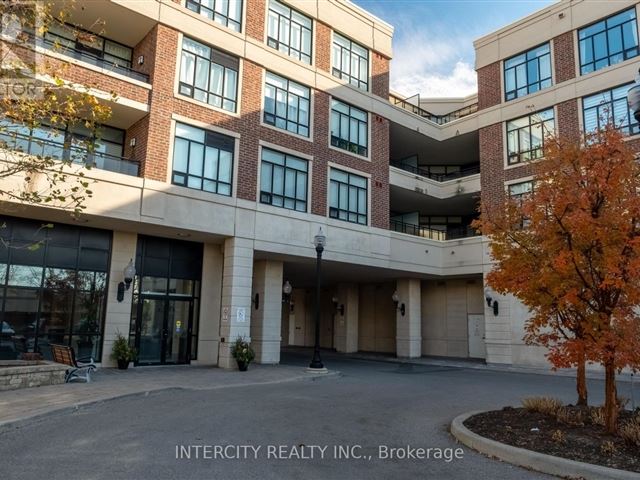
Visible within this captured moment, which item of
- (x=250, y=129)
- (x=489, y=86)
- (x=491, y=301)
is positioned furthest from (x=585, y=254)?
(x=489, y=86)

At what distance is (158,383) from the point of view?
1279 centimetres

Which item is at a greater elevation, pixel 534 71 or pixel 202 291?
pixel 534 71

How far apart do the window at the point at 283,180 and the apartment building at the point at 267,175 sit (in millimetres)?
59

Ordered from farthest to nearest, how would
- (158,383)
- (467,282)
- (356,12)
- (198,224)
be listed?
(467,282)
(356,12)
(198,224)
(158,383)

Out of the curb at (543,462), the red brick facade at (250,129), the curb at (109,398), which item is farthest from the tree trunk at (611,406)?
the red brick facade at (250,129)

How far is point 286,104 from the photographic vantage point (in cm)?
1995

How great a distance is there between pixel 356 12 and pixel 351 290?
46.8 ft

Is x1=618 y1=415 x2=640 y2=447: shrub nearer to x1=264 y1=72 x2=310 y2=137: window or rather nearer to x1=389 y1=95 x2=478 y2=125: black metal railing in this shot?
x1=264 y1=72 x2=310 y2=137: window

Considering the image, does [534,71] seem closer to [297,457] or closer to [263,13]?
[263,13]

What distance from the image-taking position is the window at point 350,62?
22172 mm

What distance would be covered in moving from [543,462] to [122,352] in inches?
529

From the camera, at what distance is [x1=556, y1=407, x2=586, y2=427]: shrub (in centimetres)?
782

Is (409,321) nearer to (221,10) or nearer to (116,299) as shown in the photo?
(116,299)

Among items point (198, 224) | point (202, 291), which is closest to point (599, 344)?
point (198, 224)
